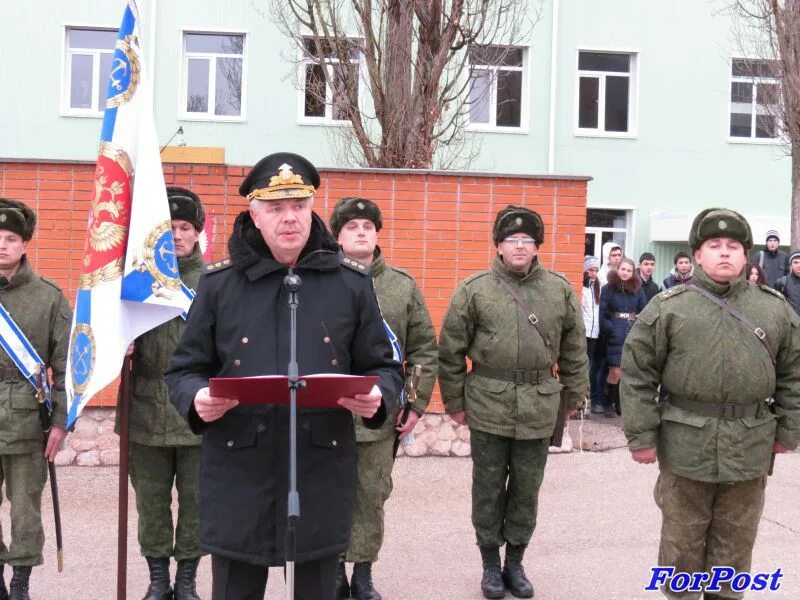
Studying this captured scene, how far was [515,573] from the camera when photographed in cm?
527

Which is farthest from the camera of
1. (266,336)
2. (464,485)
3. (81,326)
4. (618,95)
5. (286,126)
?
(618,95)

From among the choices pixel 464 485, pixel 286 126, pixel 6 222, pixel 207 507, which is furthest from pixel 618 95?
pixel 207 507

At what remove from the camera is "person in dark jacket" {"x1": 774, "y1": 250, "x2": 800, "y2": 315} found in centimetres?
1145

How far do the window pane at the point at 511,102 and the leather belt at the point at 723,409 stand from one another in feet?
45.5

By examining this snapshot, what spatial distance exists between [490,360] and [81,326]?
221cm

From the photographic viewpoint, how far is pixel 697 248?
454 cm

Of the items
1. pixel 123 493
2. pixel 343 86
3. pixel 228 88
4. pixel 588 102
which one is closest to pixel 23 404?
pixel 123 493

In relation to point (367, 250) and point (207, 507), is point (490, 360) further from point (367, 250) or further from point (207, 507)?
point (207, 507)

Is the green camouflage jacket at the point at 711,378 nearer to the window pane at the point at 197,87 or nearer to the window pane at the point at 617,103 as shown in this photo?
the window pane at the point at 197,87

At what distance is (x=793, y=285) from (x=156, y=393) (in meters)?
8.98

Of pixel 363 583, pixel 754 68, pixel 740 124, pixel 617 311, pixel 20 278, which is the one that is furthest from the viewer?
pixel 740 124

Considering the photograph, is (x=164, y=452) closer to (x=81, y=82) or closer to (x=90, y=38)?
(x=81, y=82)

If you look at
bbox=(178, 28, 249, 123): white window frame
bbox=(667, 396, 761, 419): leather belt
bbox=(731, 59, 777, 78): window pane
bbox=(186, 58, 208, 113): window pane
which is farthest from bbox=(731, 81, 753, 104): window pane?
bbox=(667, 396, 761, 419): leather belt

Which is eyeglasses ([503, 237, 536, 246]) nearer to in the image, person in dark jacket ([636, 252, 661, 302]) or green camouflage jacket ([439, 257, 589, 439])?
green camouflage jacket ([439, 257, 589, 439])
